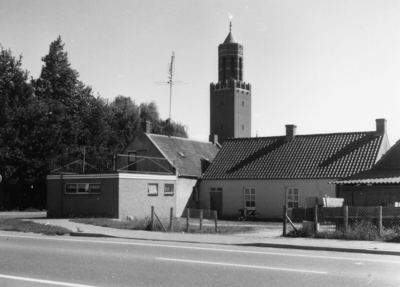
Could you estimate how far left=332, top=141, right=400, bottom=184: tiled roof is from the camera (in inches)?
1033

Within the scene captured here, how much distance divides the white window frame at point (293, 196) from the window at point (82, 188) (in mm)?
12833

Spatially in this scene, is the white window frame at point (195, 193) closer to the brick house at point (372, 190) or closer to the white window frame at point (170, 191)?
the white window frame at point (170, 191)

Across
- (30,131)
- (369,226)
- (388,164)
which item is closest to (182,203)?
(388,164)

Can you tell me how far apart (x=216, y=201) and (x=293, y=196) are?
600 centimetres

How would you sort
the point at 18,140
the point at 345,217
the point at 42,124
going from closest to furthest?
the point at 345,217 → the point at 18,140 → the point at 42,124

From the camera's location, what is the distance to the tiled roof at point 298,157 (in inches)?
1412

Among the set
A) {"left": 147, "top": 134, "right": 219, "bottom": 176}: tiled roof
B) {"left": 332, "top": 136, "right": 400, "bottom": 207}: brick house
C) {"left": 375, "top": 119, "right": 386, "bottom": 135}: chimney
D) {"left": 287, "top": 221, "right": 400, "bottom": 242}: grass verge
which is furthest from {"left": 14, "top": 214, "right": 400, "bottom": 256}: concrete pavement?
{"left": 375, "top": 119, "right": 386, "bottom": 135}: chimney

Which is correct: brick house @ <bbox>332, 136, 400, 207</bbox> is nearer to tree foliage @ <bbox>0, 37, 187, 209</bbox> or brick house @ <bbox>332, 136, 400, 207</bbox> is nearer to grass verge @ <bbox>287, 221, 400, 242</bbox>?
grass verge @ <bbox>287, 221, 400, 242</bbox>

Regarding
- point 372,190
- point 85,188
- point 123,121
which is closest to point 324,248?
point 372,190

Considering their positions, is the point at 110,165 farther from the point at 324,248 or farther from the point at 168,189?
the point at 324,248

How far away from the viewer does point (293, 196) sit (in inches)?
1449

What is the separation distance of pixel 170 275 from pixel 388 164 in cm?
2421

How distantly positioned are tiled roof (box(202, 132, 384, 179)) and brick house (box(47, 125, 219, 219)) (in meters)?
2.94

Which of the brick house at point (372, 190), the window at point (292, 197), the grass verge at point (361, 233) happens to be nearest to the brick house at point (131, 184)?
the window at point (292, 197)
